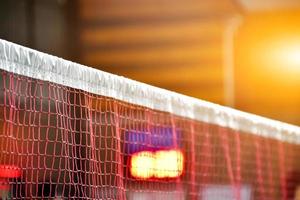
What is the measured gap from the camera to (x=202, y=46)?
5.93 meters

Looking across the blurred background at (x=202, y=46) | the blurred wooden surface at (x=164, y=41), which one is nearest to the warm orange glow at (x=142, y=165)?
the blurred background at (x=202, y=46)

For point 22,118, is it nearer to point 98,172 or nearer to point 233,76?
point 98,172

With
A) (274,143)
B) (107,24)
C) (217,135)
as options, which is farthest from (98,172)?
(107,24)

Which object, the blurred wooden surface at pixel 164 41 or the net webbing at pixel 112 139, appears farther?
the blurred wooden surface at pixel 164 41

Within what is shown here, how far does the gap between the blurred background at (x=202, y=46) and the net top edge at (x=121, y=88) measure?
1.19m

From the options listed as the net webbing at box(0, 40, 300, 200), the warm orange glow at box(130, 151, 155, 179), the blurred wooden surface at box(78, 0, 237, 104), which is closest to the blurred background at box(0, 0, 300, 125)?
the blurred wooden surface at box(78, 0, 237, 104)

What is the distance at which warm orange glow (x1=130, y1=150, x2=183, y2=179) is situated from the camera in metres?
3.71

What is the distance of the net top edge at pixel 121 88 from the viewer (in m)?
2.84

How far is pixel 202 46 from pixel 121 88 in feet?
8.63

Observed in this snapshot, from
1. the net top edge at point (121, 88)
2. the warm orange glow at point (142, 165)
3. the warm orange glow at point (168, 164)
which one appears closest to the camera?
the net top edge at point (121, 88)

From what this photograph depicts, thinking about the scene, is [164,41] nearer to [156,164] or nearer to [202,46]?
[202,46]

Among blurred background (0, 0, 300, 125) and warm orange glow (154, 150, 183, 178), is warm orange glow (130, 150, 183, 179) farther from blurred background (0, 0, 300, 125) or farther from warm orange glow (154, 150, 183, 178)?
blurred background (0, 0, 300, 125)

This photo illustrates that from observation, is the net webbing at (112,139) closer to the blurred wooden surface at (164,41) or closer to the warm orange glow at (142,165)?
the warm orange glow at (142,165)

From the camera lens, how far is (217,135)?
4434 mm
